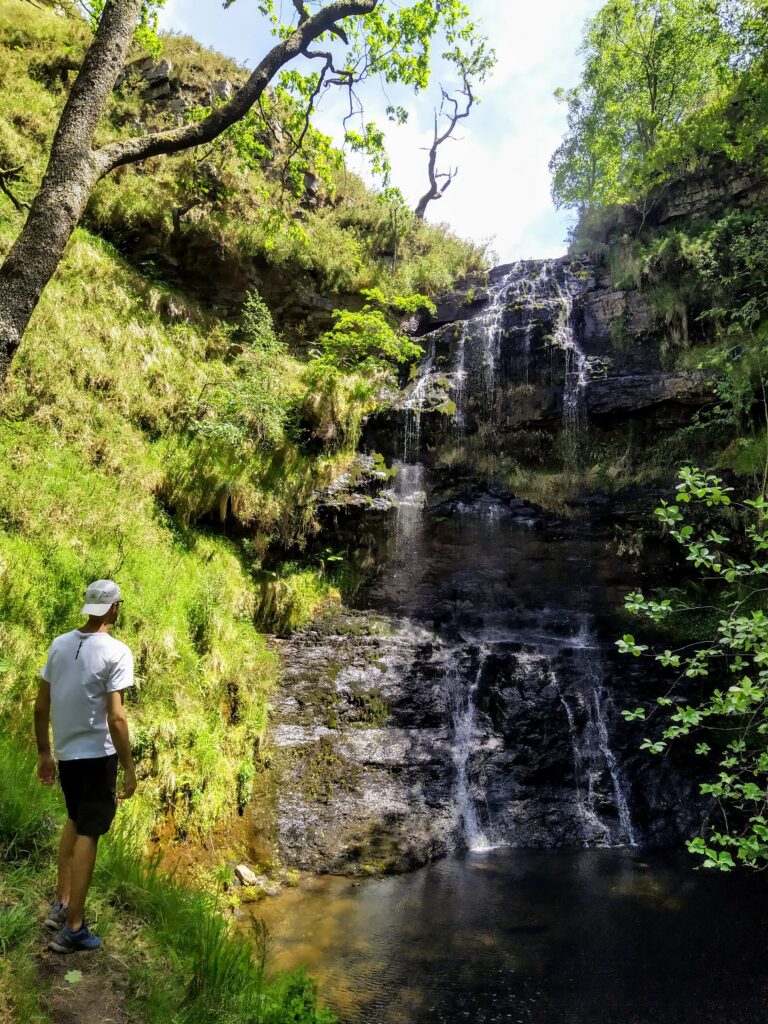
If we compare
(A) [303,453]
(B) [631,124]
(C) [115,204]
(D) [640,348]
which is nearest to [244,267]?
(C) [115,204]

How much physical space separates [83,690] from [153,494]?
6619 millimetres

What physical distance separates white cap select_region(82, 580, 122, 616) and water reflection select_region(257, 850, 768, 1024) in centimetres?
348

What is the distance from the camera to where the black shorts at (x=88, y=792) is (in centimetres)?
312

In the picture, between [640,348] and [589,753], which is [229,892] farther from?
[640,348]

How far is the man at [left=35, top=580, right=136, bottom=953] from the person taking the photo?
10.2 feet

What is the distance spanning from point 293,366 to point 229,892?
1077 centimetres

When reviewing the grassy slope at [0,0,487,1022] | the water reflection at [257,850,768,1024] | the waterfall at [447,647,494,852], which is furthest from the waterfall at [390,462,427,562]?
the water reflection at [257,850,768,1024]

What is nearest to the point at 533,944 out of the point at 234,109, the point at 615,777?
the point at 615,777

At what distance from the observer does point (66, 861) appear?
10.4ft


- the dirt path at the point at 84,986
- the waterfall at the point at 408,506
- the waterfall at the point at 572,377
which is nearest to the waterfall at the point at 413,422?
the waterfall at the point at 408,506

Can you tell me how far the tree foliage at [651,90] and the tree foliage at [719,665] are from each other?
9002mm

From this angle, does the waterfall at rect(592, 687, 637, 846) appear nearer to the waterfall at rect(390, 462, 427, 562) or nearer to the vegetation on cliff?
the vegetation on cliff

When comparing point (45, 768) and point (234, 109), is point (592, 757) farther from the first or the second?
point (234, 109)

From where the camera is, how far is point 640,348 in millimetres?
13734
